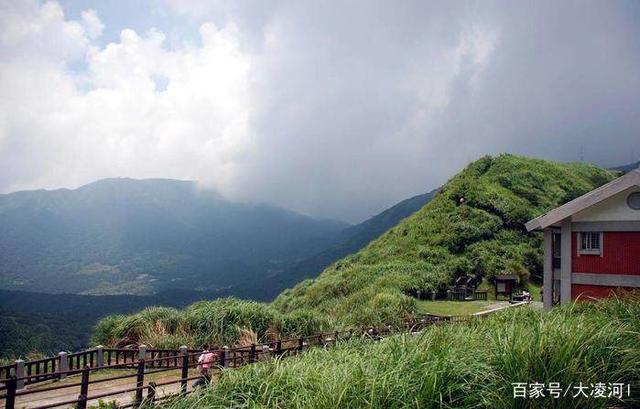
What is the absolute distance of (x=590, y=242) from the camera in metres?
20.1

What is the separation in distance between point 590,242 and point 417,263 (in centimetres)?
1705

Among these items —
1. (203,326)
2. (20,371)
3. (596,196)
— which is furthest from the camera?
(596,196)

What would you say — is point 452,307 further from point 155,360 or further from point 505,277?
point 155,360

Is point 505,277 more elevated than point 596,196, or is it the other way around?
point 596,196

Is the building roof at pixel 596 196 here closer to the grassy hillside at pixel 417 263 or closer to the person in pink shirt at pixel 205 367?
the grassy hillside at pixel 417 263

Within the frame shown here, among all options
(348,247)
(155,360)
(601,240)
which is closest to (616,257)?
(601,240)

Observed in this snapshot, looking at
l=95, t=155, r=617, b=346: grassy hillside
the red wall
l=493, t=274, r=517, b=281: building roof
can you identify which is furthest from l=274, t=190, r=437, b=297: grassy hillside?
the red wall

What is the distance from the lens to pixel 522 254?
39000 mm

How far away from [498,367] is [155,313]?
14214mm

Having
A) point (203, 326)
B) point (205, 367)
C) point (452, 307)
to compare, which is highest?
point (205, 367)

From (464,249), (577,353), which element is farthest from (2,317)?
(577,353)

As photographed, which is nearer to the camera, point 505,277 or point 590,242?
point 590,242

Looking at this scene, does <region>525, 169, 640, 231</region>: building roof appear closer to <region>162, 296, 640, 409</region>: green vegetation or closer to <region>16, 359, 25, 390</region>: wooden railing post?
<region>162, 296, 640, 409</region>: green vegetation

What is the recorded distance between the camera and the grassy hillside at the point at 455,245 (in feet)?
97.7
